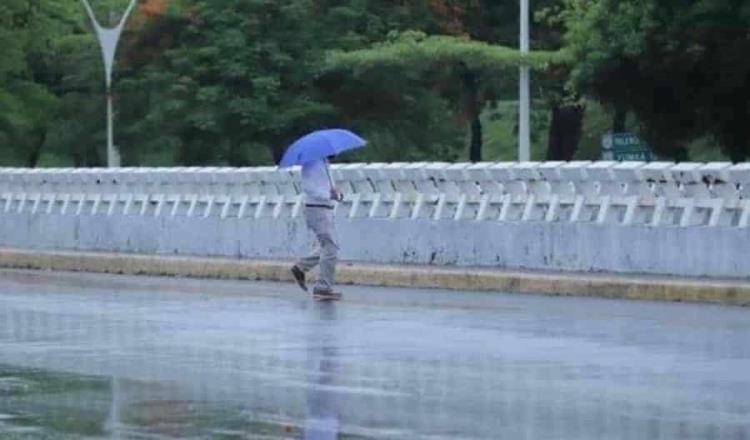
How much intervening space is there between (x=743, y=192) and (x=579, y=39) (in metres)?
16.6

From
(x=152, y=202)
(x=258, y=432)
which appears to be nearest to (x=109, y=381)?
(x=258, y=432)

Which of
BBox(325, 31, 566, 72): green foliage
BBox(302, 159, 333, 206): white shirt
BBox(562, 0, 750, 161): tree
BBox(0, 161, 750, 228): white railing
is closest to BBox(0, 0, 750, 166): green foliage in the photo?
BBox(325, 31, 566, 72): green foliage

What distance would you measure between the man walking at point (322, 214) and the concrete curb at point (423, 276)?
2.27 metres

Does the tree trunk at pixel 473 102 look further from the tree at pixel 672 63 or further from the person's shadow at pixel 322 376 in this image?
the person's shadow at pixel 322 376

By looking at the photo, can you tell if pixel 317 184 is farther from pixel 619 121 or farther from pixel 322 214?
pixel 619 121

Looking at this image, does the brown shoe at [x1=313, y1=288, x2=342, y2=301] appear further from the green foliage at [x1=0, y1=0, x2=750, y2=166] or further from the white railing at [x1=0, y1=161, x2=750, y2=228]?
the green foliage at [x1=0, y1=0, x2=750, y2=166]

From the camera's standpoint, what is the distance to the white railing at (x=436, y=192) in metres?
23.6

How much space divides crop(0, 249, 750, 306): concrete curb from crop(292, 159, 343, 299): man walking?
2269 millimetres

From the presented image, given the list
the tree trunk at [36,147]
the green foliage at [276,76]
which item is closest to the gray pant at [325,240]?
the green foliage at [276,76]

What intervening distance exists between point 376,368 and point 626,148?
27189 mm

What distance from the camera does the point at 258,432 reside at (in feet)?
36.4

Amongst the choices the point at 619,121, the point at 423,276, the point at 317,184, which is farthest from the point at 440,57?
the point at 317,184

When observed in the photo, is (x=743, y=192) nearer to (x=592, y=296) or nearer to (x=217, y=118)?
(x=592, y=296)

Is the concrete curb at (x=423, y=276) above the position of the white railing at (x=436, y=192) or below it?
below
